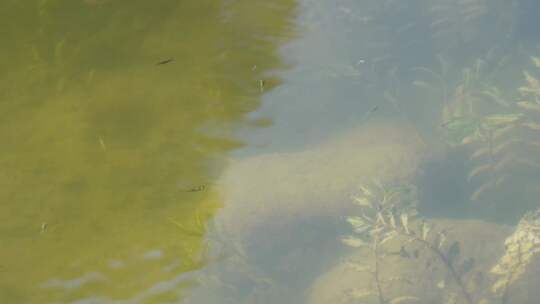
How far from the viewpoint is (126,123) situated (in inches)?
60.4

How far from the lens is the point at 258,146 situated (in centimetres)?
318

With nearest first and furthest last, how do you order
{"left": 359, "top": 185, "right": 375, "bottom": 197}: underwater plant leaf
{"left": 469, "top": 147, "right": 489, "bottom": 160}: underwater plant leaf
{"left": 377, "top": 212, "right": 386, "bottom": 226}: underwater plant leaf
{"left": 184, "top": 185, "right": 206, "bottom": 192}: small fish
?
{"left": 184, "top": 185, "right": 206, "bottom": 192}: small fish → {"left": 377, "top": 212, "right": 386, "bottom": 226}: underwater plant leaf → {"left": 359, "top": 185, "right": 375, "bottom": 197}: underwater plant leaf → {"left": 469, "top": 147, "right": 489, "bottom": 160}: underwater plant leaf

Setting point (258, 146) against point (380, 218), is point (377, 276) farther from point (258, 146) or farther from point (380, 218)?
point (258, 146)

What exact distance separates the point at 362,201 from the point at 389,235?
340mm

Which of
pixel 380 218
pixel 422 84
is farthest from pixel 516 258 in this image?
pixel 422 84

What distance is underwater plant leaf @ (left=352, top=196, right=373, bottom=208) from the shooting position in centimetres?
394

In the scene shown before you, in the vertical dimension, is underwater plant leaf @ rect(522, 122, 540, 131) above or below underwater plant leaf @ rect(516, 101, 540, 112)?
below

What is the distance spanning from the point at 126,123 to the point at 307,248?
3191 mm

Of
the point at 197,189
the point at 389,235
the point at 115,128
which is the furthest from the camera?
the point at 389,235

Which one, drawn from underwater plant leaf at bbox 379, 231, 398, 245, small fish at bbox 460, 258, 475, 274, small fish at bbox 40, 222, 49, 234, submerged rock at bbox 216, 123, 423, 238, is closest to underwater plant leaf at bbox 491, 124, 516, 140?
submerged rock at bbox 216, 123, 423, 238

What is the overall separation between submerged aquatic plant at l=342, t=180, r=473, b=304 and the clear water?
1.2 inches

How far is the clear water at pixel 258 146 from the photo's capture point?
4.90 feet

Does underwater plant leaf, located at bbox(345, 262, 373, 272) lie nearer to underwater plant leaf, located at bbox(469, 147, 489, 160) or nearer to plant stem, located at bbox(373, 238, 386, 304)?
plant stem, located at bbox(373, 238, 386, 304)

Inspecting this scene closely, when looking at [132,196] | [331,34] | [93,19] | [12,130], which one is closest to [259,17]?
[93,19]
